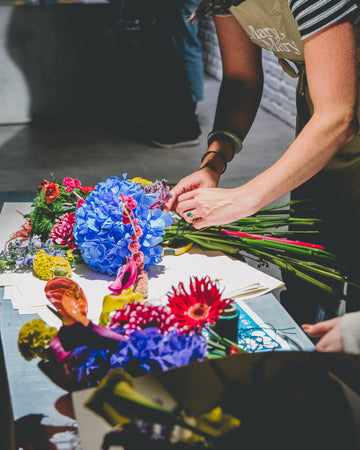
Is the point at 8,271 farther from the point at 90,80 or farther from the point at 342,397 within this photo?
the point at 90,80

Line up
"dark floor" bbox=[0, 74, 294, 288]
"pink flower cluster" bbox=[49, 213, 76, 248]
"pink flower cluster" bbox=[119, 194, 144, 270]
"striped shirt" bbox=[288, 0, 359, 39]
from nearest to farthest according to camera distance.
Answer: "striped shirt" bbox=[288, 0, 359, 39], "pink flower cluster" bbox=[119, 194, 144, 270], "pink flower cluster" bbox=[49, 213, 76, 248], "dark floor" bbox=[0, 74, 294, 288]

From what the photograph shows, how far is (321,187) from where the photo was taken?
4.29 ft

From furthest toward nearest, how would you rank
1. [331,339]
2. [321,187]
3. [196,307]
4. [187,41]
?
[187,41]
[321,187]
[196,307]
[331,339]

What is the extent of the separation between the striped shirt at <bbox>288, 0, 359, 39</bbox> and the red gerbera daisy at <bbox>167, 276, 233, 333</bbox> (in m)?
0.50

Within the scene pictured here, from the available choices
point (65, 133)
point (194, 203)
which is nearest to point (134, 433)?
point (194, 203)

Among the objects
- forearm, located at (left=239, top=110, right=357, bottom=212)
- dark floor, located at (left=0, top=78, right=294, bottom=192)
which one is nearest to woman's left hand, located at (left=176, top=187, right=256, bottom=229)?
forearm, located at (left=239, top=110, right=357, bottom=212)

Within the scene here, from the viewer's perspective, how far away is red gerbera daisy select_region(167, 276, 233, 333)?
0.80 metres

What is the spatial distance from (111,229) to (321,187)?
0.53 m

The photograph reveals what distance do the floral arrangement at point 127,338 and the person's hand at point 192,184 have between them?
454 mm

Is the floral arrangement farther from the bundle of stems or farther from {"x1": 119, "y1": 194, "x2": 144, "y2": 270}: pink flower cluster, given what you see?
the bundle of stems

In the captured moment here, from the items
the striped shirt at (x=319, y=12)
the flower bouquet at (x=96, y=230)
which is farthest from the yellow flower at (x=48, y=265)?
the striped shirt at (x=319, y=12)

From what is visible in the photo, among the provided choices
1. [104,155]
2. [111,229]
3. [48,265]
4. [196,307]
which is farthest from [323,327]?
[104,155]

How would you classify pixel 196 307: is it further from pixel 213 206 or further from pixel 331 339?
pixel 213 206

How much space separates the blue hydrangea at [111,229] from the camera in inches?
42.8
